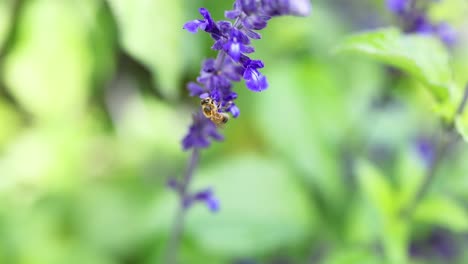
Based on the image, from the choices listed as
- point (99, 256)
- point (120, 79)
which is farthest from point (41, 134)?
point (99, 256)

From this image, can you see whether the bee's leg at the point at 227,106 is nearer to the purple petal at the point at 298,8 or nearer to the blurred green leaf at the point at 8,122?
the purple petal at the point at 298,8

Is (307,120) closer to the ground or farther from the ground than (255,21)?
farther from the ground

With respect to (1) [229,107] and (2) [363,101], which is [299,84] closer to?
(2) [363,101]

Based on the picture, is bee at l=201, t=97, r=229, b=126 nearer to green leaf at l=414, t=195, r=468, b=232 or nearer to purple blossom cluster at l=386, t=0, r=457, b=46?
purple blossom cluster at l=386, t=0, r=457, b=46

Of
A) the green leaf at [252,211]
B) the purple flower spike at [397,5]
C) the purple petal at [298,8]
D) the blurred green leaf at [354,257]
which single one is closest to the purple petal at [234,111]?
the purple petal at [298,8]

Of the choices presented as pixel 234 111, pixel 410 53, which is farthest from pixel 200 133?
pixel 410 53

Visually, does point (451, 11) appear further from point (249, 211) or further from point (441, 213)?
point (249, 211)
